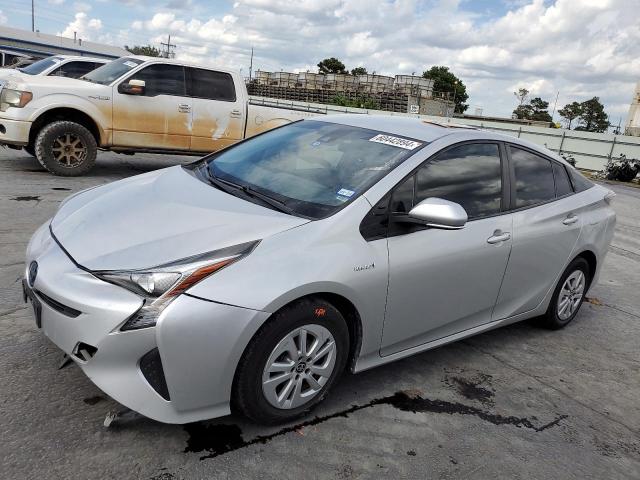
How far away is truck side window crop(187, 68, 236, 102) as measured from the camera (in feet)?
30.6

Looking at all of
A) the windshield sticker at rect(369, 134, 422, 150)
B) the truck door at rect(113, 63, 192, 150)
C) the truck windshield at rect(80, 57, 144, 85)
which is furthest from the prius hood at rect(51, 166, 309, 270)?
the truck windshield at rect(80, 57, 144, 85)

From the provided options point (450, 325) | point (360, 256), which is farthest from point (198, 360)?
point (450, 325)

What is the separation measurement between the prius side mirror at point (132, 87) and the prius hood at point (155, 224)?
5.55m

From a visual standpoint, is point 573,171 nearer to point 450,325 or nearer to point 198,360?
point 450,325

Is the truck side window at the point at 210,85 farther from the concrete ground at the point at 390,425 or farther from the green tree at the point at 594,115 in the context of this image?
the green tree at the point at 594,115

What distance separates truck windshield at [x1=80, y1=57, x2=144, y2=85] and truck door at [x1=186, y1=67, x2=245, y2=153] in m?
0.88

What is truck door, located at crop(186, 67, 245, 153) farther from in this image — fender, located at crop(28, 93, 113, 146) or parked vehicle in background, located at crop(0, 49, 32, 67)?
parked vehicle in background, located at crop(0, 49, 32, 67)

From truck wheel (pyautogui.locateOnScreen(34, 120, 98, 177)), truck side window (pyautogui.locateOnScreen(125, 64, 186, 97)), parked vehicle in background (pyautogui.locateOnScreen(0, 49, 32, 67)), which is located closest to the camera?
truck wheel (pyautogui.locateOnScreen(34, 120, 98, 177))

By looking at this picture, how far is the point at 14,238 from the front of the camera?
17.4ft

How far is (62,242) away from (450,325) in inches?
89.5

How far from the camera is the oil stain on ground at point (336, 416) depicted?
2645 millimetres

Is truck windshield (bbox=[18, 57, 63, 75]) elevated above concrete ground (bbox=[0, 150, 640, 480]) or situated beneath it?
elevated above

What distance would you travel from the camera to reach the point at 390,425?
3.01m

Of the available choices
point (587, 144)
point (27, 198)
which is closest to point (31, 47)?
point (587, 144)
